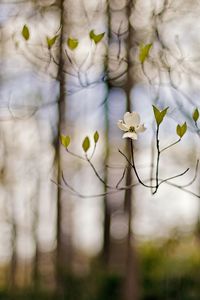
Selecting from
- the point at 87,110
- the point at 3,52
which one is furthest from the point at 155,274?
the point at 3,52

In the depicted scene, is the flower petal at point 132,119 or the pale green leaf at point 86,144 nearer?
the flower petal at point 132,119

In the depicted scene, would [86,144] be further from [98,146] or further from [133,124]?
[98,146]

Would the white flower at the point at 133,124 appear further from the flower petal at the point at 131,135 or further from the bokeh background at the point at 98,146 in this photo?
the bokeh background at the point at 98,146

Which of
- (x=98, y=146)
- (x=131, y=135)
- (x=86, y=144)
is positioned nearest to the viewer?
(x=131, y=135)

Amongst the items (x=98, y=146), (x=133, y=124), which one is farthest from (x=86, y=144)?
(x=98, y=146)

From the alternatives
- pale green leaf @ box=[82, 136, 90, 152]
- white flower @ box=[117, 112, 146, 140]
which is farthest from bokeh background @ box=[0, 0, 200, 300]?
white flower @ box=[117, 112, 146, 140]

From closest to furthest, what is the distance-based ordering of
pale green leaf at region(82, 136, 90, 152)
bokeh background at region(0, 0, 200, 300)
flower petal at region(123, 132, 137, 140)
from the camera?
1. flower petal at region(123, 132, 137, 140)
2. pale green leaf at region(82, 136, 90, 152)
3. bokeh background at region(0, 0, 200, 300)

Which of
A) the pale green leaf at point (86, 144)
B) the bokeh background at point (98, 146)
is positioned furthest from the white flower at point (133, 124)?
the bokeh background at point (98, 146)

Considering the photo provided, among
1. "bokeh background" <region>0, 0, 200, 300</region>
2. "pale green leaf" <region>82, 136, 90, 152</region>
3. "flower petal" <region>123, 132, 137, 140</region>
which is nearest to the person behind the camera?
"flower petal" <region>123, 132, 137, 140</region>

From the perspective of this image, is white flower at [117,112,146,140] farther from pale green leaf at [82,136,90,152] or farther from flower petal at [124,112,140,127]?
pale green leaf at [82,136,90,152]
